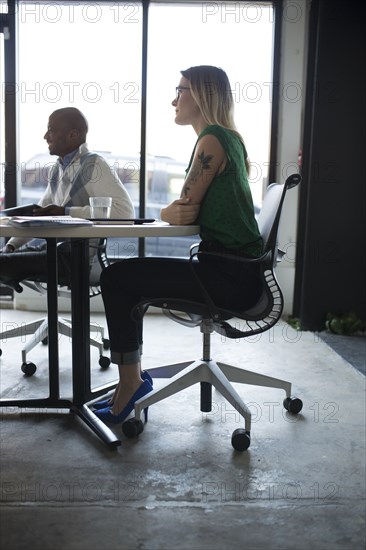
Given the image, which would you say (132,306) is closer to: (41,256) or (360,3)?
(41,256)

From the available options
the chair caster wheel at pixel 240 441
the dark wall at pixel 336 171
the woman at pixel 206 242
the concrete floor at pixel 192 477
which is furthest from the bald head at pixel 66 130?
the chair caster wheel at pixel 240 441

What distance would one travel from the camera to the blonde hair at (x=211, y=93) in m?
2.25

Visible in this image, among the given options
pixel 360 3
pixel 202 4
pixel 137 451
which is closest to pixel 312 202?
pixel 360 3

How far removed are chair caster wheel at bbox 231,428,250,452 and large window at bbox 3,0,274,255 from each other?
2.89 metres

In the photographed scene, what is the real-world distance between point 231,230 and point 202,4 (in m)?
3.03

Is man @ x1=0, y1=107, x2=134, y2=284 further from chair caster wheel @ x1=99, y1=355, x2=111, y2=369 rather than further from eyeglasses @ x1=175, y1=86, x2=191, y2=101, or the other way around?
eyeglasses @ x1=175, y1=86, x2=191, y2=101

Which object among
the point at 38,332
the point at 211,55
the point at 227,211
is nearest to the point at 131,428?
the point at 227,211

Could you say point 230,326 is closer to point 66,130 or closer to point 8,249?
point 8,249

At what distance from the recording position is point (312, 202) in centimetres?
405

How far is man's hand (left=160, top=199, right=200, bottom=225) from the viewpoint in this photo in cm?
212

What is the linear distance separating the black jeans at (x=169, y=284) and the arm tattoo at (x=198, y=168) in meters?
0.27

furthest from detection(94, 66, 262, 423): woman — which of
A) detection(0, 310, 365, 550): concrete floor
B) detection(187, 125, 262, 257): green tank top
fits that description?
detection(0, 310, 365, 550): concrete floor

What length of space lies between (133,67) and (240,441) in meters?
3.37

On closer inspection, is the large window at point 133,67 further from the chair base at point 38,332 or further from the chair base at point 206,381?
the chair base at point 206,381
